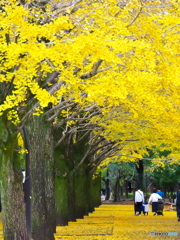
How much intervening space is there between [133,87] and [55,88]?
1.92 metres

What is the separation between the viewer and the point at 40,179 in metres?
18.5

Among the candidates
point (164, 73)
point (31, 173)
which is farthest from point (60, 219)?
point (164, 73)

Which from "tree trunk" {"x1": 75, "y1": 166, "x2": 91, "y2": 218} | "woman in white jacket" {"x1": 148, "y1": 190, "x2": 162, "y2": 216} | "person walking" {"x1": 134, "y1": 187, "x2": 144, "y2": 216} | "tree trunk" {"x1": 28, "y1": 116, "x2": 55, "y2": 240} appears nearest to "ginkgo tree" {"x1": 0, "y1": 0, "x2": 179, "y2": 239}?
"tree trunk" {"x1": 28, "y1": 116, "x2": 55, "y2": 240}

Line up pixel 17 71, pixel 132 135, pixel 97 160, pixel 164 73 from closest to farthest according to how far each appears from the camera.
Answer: pixel 17 71
pixel 164 73
pixel 132 135
pixel 97 160

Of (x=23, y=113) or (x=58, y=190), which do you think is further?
(x=58, y=190)

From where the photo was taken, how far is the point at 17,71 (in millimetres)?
12578

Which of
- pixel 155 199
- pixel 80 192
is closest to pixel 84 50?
pixel 80 192

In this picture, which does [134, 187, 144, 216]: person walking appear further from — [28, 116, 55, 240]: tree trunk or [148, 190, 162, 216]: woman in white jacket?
[28, 116, 55, 240]: tree trunk

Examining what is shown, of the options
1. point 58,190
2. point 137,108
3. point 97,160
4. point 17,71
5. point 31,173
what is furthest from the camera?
point 97,160

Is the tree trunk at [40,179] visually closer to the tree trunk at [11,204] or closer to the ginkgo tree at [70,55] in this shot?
the ginkgo tree at [70,55]

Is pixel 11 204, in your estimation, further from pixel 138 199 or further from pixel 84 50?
pixel 138 199

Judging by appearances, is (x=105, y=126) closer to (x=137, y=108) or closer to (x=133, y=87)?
(x=137, y=108)

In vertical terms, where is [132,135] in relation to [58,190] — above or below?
above

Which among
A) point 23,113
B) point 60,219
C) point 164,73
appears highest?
point 164,73
